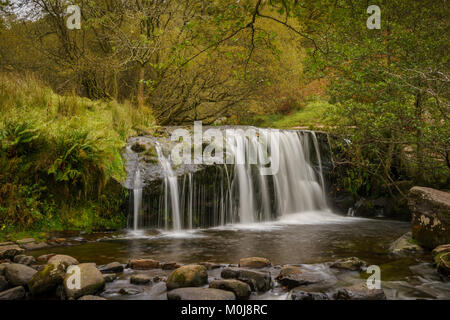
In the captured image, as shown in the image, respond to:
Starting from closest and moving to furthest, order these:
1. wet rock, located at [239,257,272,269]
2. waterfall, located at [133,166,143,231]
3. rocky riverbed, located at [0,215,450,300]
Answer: rocky riverbed, located at [0,215,450,300] < wet rock, located at [239,257,272,269] < waterfall, located at [133,166,143,231]

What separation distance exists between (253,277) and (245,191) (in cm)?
541

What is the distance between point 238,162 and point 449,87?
18.1 feet

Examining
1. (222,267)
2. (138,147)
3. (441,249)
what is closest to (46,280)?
(222,267)

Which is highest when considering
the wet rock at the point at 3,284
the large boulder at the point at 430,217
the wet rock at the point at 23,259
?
the large boulder at the point at 430,217

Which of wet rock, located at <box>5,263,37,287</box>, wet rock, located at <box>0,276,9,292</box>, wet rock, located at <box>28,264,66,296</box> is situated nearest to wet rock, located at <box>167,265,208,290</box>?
wet rock, located at <box>28,264,66,296</box>

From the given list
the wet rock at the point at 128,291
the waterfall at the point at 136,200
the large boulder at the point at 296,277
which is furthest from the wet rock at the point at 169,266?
the waterfall at the point at 136,200

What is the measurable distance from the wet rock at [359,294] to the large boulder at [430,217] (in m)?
2.76

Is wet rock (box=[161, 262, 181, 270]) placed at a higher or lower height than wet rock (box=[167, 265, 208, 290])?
lower

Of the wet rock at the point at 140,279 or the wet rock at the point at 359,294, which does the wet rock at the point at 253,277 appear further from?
the wet rock at the point at 140,279

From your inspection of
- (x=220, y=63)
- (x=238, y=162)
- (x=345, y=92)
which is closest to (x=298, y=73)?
(x=220, y=63)

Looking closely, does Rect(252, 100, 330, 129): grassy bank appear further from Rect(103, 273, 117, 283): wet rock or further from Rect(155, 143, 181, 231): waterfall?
Rect(103, 273, 117, 283): wet rock

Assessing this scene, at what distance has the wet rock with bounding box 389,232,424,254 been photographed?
5949mm

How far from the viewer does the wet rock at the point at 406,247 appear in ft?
19.5

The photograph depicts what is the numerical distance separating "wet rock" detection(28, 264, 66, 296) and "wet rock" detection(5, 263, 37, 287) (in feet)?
0.57
